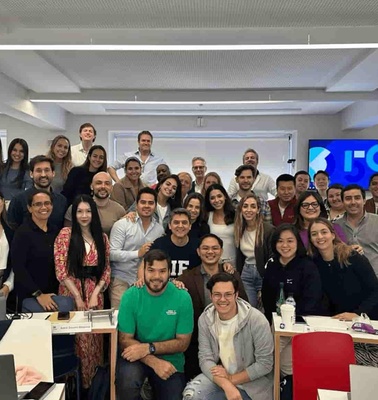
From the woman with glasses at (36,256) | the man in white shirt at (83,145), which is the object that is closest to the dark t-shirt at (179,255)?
the woman with glasses at (36,256)

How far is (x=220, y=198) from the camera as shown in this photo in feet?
11.3

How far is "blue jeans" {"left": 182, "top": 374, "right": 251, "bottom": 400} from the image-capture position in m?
2.32

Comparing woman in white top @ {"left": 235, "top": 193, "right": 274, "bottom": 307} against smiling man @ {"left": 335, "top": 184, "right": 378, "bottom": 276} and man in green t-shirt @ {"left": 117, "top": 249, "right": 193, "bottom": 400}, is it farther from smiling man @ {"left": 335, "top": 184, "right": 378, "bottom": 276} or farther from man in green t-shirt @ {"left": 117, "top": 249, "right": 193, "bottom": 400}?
man in green t-shirt @ {"left": 117, "top": 249, "right": 193, "bottom": 400}

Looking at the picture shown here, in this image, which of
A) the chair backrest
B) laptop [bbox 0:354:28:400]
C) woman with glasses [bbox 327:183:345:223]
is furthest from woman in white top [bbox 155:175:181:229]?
laptop [bbox 0:354:28:400]

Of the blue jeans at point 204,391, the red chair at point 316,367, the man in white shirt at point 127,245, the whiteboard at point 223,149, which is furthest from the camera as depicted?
the whiteboard at point 223,149

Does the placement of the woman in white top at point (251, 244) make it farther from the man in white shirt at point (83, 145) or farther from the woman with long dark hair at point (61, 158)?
the man in white shirt at point (83, 145)

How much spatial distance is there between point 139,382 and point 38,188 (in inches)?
68.6

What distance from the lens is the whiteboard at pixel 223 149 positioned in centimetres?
823

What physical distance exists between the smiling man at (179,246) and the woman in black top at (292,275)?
0.58 meters

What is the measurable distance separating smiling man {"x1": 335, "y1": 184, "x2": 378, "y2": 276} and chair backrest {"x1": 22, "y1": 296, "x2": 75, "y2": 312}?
89.4 inches

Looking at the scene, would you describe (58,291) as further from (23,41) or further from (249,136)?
(249,136)

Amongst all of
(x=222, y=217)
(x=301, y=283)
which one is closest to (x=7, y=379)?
(x=301, y=283)

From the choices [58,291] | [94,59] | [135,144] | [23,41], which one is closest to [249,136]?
[135,144]

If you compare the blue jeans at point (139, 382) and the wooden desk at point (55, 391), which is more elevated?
the wooden desk at point (55, 391)
